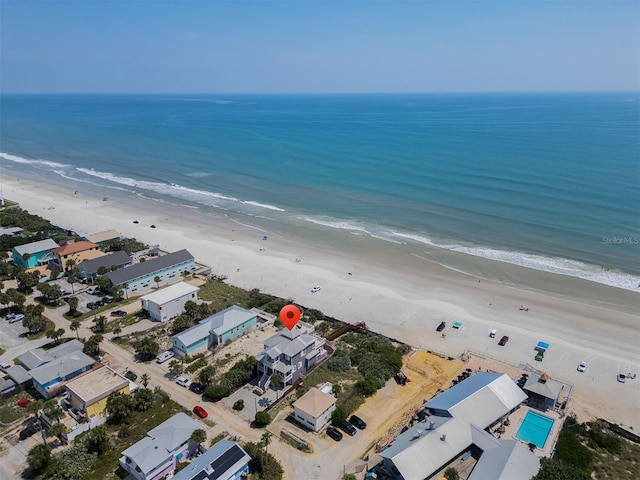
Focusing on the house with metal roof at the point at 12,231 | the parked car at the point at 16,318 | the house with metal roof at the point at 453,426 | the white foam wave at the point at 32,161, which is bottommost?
the parked car at the point at 16,318

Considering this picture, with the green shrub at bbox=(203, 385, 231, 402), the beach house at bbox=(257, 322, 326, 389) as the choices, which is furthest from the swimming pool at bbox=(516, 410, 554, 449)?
the green shrub at bbox=(203, 385, 231, 402)

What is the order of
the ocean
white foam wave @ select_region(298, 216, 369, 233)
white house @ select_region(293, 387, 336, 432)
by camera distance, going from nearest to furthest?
white house @ select_region(293, 387, 336, 432), the ocean, white foam wave @ select_region(298, 216, 369, 233)

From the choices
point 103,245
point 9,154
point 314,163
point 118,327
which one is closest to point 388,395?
point 118,327

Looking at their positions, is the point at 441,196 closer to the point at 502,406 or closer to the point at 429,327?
the point at 429,327

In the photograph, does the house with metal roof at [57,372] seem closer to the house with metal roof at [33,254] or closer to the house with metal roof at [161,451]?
the house with metal roof at [161,451]

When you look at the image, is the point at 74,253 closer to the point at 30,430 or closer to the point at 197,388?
the point at 30,430

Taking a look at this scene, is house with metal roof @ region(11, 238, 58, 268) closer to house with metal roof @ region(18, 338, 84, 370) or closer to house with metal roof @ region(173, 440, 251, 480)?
house with metal roof @ region(18, 338, 84, 370)

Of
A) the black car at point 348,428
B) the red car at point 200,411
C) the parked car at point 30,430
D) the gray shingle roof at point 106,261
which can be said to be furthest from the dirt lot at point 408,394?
the gray shingle roof at point 106,261
